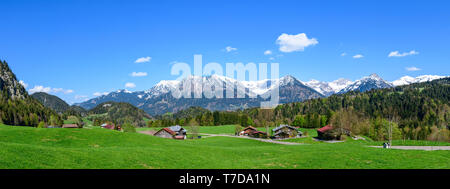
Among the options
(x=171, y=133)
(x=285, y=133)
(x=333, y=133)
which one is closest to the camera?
(x=333, y=133)

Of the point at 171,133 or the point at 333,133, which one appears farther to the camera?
the point at 171,133

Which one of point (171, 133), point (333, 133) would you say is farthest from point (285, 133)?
point (171, 133)

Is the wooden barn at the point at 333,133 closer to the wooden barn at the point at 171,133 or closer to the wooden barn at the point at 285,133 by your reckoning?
the wooden barn at the point at 285,133

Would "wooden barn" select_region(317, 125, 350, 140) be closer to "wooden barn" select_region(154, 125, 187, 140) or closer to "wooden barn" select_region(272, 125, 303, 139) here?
"wooden barn" select_region(272, 125, 303, 139)

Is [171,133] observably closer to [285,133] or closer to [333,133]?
[285,133]

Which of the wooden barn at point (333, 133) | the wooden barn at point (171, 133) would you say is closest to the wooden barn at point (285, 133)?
the wooden barn at point (333, 133)

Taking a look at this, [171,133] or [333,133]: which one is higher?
[333,133]

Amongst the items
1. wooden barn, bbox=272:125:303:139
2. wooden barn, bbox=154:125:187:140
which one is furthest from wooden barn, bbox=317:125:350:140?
wooden barn, bbox=154:125:187:140

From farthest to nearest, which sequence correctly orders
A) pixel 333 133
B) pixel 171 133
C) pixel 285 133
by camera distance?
pixel 285 133, pixel 171 133, pixel 333 133

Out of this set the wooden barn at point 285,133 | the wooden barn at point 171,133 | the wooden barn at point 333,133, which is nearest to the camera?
the wooden barn at point 333,133

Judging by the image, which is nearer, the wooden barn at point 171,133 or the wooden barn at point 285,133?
the wooden barn at point 171,133

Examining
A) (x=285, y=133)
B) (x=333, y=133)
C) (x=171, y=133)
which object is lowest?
(x=285, y=133)
